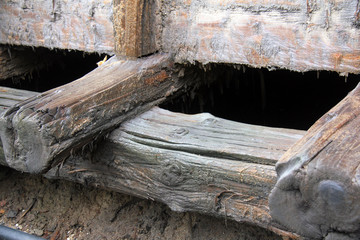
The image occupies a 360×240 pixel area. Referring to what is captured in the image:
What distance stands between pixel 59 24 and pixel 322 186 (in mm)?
2301

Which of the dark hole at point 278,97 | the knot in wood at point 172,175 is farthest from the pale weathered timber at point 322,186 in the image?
the dark hole at point 278,97

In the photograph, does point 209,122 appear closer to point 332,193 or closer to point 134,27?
point 134,27

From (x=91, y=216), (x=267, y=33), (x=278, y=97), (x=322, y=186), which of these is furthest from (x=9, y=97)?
(x=278, y=97)

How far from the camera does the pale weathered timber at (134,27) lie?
2.30 m

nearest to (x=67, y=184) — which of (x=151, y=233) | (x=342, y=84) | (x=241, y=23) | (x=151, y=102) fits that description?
(x=151, y=233)

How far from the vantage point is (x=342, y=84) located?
3854mm

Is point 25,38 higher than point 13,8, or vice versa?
point 13,8

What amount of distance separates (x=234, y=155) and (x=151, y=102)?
2.43 feet

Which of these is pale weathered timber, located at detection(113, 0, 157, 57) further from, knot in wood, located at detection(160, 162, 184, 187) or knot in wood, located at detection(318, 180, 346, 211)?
knot in wood, located at detection(318, 180, 346, 211)

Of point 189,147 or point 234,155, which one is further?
point 189,147

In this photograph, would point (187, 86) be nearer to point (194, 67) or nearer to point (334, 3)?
point (194, 67)

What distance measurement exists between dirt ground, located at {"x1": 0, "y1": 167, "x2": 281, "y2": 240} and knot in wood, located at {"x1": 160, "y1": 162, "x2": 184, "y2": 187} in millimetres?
665

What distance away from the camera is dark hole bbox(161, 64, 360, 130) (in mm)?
3615

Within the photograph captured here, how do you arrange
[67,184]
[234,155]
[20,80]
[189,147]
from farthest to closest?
[20,80] < [67,184] < [189,147] < [234,155]
